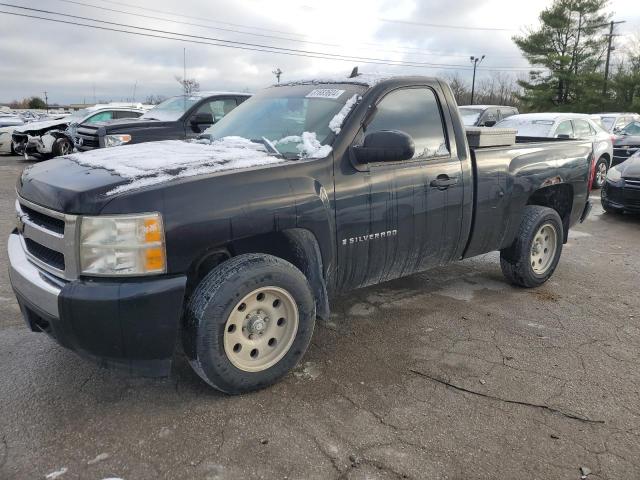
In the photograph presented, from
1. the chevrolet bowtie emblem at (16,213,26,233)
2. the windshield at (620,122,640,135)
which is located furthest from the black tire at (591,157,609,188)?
the chevrolet bowtie emblem at (16,213,26,233)

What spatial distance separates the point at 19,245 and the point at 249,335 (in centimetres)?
153

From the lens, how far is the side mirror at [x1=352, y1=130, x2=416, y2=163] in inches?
133

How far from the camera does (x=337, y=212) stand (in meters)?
3.37

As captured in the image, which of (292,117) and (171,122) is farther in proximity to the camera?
(171,122)

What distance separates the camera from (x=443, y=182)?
3986 millimetres

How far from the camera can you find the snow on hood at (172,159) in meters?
2.85

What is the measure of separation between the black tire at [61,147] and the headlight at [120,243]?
13.6 metres

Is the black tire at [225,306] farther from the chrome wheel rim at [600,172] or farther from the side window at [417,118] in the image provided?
the chrome wheel rim at [600,172]

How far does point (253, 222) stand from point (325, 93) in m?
1.42

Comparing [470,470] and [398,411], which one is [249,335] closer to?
[398,411]

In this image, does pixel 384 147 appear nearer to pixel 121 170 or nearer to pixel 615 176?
pixel 121 170

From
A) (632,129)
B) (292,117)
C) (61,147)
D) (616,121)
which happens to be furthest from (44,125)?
(632,129)

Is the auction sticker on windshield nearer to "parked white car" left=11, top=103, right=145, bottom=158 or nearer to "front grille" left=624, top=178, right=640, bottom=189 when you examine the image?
"front grille" left=624, top=178, right=640, bottom=189

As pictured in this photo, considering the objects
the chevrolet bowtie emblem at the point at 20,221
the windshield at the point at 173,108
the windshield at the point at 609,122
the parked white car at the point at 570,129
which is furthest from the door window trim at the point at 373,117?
the windshield at the point at 609,122
